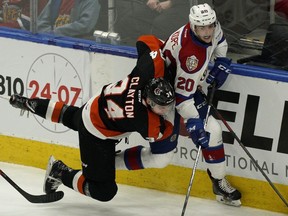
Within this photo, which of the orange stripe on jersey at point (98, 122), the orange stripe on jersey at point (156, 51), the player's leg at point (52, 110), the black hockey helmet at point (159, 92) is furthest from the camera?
the player's leg at point (52, 110)

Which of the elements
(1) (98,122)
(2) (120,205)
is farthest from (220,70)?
(2) (120,205)

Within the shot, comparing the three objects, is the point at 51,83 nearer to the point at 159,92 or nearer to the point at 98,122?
the point at 98,122

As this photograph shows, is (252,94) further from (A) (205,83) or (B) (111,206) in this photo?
(B) (111,206)

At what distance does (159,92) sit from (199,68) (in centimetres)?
38

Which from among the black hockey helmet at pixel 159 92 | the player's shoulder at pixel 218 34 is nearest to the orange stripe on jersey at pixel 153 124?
the black hockey helmet at pixel 159 92

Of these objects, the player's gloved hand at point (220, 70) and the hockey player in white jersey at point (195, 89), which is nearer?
the hockey player in white jersey at point (195, 89)

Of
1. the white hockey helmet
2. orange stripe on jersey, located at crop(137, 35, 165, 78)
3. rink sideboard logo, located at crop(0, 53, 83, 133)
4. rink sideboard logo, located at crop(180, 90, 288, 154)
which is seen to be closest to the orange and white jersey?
orange stripe on jersey, located at crop(137, 35, 165, 78)

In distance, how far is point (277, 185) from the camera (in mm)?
5184

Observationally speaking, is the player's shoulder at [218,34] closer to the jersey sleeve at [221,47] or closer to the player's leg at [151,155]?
the jersey sleeve at [221,47]

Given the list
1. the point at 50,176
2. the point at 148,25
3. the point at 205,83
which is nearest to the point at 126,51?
the point at 148,25

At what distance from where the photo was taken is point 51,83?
5.62m

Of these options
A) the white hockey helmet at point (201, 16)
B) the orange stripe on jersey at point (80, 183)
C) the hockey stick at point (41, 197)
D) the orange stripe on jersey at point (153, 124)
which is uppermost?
the white hockey helmet at point (201, 16)

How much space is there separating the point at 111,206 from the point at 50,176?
0.40 m

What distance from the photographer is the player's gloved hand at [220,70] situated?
5.04 m
